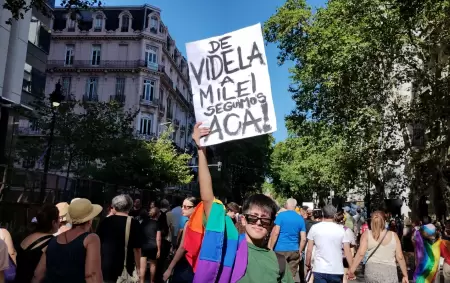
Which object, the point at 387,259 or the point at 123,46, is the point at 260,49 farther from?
the point at 123,46

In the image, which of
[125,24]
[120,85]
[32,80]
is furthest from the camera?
[125,24]

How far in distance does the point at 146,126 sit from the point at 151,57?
7639mm

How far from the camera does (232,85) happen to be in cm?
382

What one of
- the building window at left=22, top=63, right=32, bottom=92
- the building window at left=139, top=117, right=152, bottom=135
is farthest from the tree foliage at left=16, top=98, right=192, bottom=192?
the building window at left=139, top=117, right=152, bottom=135

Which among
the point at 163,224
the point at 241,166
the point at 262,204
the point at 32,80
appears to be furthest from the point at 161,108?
the point at 262,204

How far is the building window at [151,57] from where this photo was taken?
5286cm

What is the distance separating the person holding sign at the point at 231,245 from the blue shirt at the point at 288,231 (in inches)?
218

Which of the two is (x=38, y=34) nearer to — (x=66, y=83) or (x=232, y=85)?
(x=232, y=85)

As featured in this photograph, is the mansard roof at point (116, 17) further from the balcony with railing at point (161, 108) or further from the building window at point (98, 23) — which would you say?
the balcony with railing at point (161, 108)

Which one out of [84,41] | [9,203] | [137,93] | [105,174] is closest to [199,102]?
[9,203]

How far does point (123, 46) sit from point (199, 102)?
51.3 m

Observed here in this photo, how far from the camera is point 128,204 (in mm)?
5617

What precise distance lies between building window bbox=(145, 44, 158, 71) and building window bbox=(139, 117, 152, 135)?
5741 mm

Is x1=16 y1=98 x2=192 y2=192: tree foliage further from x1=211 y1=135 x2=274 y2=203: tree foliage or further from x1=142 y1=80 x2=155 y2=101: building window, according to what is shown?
x1=211 y1=135 x2=274 y2=203: tree foliage
